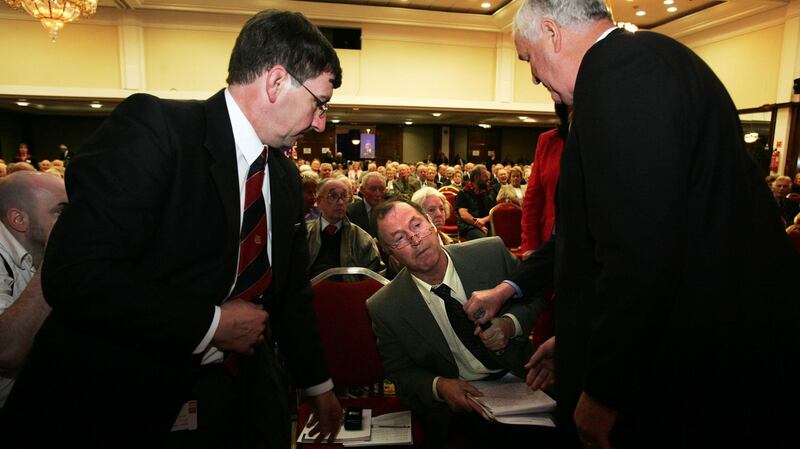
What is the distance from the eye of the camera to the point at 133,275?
0.94 m

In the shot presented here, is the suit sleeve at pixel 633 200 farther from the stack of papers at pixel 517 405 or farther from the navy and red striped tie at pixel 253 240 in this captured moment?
the navy and red striped tie at pixel 253 240

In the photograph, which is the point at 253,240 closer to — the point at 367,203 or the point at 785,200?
the point at 367,203

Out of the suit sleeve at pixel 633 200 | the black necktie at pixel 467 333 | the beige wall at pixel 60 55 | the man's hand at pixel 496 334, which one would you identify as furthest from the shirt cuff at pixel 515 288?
the beige wall at pixel 60 55

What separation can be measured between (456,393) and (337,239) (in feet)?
8.57

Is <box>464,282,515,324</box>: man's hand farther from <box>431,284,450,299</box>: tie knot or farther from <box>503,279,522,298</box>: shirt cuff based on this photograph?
<box>431,284,450,299</box>: tie knot

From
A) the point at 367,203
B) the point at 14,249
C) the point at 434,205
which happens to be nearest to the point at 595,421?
the point at 14,249

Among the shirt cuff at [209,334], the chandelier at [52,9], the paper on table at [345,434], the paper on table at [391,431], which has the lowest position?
the paper on table at [391,431]

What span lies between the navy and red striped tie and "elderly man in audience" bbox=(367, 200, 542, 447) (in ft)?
2.56

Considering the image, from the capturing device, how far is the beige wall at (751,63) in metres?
10.5

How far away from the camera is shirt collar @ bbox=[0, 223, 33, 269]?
5.24 feet

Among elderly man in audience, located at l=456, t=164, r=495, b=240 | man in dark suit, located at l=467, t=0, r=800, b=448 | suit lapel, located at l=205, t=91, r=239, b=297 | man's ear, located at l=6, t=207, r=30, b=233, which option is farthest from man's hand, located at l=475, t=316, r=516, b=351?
elderly man in audience, located at l=456, t=164, r=495, b=240

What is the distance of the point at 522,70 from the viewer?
Answer: 13.7 meters

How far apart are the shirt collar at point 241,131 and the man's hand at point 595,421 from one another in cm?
97

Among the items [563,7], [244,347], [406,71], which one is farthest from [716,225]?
[406,71]
